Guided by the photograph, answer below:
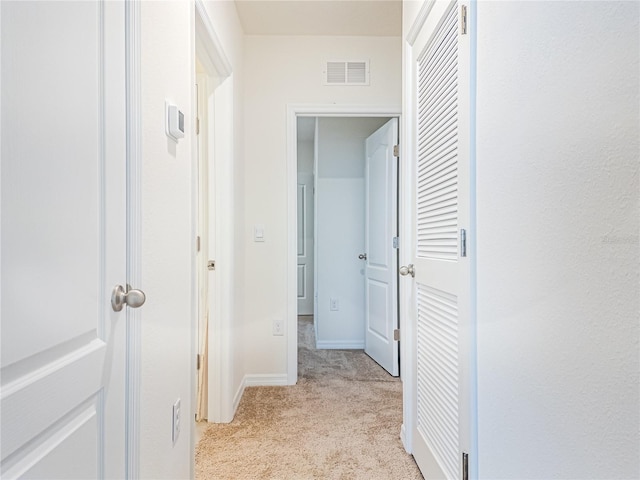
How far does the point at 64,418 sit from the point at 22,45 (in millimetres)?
642

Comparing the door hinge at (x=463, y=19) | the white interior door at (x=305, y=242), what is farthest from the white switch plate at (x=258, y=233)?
the white interior door at (x=305, y=242)

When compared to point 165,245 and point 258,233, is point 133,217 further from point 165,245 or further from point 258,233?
point 258,233

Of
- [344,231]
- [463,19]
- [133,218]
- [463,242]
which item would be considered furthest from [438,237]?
[344,231]

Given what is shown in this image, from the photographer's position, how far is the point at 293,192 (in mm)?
2928

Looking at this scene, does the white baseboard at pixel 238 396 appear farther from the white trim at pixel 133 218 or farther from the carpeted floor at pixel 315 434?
the white trim at pixel 133 218

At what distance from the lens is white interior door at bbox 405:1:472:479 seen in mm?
1332

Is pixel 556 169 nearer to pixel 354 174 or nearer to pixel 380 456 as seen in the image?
pixel 380 456

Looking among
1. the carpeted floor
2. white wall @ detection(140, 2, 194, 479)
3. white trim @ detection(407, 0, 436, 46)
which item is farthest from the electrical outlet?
white trim @ detection(407, 0, 436, 46)

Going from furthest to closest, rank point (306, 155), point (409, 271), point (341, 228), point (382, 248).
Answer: point (306, 155), point (341, 228), point (382, 248), point (409, 271)

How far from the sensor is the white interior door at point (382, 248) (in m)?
3.14

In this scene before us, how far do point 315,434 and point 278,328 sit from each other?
2.98ft

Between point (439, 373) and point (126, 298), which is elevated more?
point (126, 298)

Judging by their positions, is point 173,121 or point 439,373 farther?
point 439,373

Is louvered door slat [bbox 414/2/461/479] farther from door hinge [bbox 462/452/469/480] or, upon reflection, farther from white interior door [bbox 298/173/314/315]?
white interior door [bbox 298/173/314/315]
